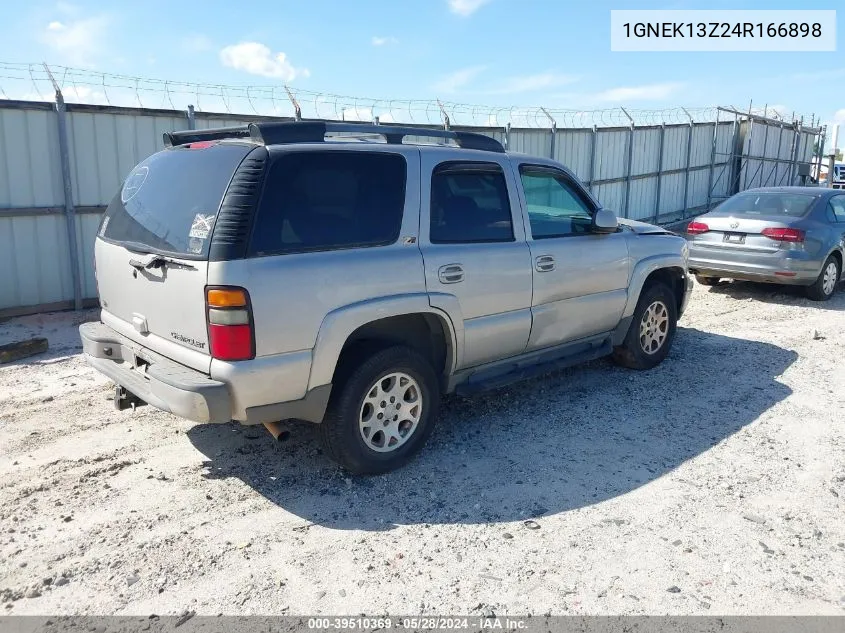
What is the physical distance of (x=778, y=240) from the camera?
916 centimetres

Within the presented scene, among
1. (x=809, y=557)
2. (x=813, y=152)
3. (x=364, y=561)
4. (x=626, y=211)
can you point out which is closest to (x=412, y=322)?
(x=364, y=561)

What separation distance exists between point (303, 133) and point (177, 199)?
2.65 ft

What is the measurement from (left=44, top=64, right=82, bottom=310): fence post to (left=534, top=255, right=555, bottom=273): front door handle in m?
5.87

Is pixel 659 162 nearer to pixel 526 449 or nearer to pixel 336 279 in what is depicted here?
pixel 526 449

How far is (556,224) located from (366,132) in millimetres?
1726

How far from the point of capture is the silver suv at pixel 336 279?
3.46m

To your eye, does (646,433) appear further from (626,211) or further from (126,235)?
(626,211)

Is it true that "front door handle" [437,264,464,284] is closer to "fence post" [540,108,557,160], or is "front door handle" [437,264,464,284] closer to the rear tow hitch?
the rear tow hitch

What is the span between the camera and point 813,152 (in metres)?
27.9

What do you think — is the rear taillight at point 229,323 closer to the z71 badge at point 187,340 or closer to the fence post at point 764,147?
the z71 badge at point 187,340

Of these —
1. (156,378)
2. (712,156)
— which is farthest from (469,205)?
(712,156)

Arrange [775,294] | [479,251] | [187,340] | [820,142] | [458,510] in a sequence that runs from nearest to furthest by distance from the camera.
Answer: [187,340] → [458,510] → [479,251] → [775,294] → [820,142]

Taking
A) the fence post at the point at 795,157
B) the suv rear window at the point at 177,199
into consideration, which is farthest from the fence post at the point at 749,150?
the suv rear window at the point at 177,199

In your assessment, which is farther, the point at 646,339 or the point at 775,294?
the point at 775,294
